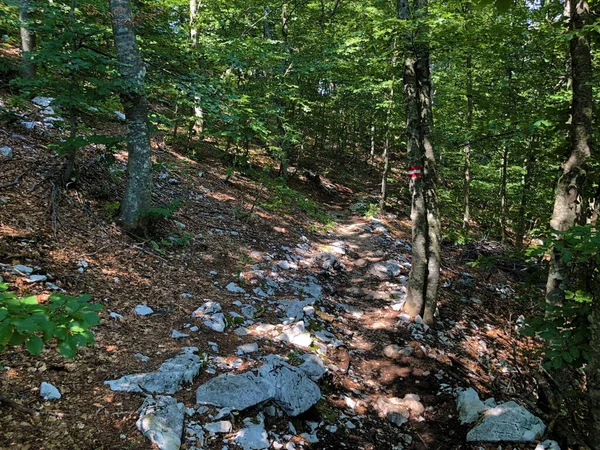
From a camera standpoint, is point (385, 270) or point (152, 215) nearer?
point (152, 215)

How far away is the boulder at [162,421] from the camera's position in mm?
2973

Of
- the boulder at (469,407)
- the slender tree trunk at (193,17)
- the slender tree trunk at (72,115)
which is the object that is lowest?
the boulder at (469,407)

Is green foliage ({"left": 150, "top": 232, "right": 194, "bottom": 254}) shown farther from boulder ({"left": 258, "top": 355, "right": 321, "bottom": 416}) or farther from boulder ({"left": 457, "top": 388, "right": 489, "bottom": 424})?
boulder ({"left": 457, "top": 388, "right": 489, "bottom": 424})

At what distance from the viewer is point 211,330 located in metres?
4.97

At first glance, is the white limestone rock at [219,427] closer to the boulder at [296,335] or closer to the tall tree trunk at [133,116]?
the boulder at [296,335]

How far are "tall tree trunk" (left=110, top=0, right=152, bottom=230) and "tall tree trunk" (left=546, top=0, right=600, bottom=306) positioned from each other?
6258 mm

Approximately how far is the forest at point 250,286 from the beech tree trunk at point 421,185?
0.04 metres

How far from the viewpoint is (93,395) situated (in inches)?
127

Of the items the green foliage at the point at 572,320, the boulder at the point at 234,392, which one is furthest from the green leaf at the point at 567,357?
the boulder at the point at 234,392

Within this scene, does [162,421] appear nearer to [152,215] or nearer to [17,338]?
[17,338]

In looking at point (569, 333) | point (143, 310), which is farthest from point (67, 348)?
point (569, 333)

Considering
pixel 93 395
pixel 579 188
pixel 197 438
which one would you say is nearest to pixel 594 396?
pixel 579 188

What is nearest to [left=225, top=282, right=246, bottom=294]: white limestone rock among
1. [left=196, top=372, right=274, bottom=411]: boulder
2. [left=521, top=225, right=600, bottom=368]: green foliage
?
[left=196, top=372, right=274, bottom=411]: boulder

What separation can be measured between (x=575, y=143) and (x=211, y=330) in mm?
5547
